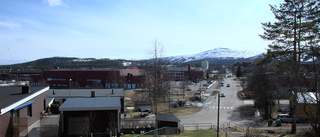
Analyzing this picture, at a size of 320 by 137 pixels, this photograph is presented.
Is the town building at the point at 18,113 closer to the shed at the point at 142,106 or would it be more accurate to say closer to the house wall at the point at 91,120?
the house wall at the point at 91,120

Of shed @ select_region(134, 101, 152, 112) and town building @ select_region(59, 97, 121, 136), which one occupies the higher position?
town building @ select_region(59, 97, 121, 136)

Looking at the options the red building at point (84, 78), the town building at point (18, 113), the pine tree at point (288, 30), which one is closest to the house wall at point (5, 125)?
the town building at point (18, 113)

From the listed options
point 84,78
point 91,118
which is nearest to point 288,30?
point 91,118

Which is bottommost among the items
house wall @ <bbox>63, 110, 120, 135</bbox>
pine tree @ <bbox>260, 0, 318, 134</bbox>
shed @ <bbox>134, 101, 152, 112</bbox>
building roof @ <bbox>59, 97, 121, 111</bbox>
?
shed @ <bbox>134, 101, 152, 112</bbox>

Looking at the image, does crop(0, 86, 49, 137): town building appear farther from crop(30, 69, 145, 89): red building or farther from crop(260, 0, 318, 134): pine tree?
crop(30, 69, 145, 89): red building

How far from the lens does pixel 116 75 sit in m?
60.6

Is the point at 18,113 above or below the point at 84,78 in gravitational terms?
below

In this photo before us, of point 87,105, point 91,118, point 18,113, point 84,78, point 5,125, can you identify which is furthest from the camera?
point 84,78

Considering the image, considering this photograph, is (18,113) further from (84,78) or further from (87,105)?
(84,78)

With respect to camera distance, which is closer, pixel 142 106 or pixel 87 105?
pixel 87 105

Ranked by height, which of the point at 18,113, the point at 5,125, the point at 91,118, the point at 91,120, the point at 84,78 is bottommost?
the point at 91,120

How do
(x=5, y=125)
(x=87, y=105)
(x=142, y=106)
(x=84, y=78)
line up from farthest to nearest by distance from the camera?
(x=84, y=78) < (x=142, y=106) < (x=87, y=105) < (x=5, y=125)

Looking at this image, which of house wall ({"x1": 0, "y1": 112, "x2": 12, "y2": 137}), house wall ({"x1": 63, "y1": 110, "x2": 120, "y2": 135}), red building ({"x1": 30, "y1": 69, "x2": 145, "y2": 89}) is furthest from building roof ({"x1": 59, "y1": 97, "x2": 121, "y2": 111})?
red building ({"x1": 30, "y1": 69, "x2": 145, "y2": 89})

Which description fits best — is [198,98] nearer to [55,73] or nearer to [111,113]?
[111,113]
